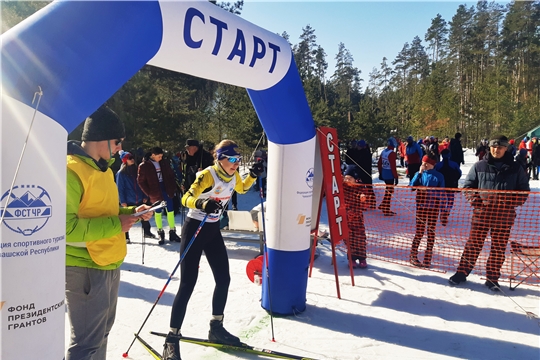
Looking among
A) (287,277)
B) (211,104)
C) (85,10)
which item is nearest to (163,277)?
(287,277)

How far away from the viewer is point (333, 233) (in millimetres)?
4703

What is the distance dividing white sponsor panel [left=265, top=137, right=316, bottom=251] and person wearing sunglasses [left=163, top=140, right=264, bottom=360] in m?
0.60

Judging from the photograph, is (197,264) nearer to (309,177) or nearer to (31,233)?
(309,177)

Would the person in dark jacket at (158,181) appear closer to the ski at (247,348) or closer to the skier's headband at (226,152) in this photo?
the ski at (247,348)

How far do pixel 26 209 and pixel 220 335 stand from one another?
2.39m

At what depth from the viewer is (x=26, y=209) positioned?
1.68 m

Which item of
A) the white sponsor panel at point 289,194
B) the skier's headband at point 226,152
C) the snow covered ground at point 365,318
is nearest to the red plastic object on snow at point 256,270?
the snow covered ground at point 365,318

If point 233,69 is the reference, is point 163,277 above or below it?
below

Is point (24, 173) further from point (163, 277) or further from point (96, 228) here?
point (163, 277)

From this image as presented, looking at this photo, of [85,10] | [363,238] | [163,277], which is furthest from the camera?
[363,238]

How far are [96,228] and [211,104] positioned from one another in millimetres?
19730

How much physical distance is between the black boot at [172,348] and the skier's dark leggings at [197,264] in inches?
3.7

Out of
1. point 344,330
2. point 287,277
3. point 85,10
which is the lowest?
point 344,330

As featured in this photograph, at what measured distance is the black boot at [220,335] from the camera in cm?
Answer: 351
